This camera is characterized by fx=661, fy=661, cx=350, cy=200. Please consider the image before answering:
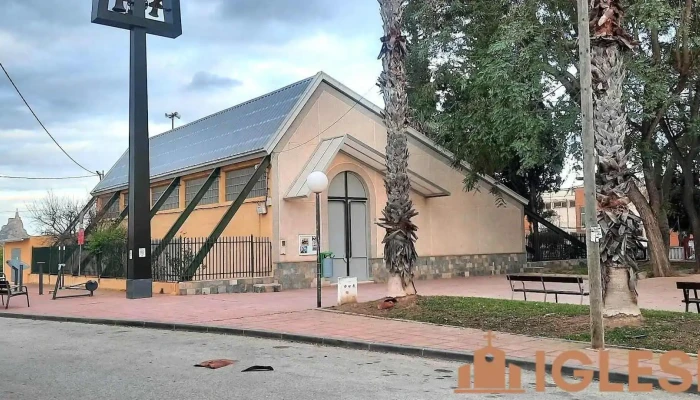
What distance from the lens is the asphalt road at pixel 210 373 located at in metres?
7.37

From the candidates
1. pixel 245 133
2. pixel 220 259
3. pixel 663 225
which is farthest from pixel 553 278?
pixel 245 133

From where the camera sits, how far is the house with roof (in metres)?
22.5

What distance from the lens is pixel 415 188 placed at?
26.0 meters

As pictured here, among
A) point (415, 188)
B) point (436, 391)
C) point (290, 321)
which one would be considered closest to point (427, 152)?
point (415, 188)

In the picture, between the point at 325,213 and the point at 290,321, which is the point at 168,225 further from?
the point at 290,321

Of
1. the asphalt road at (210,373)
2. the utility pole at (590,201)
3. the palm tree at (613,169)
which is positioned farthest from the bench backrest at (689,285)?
the asphalt road at (210,373)

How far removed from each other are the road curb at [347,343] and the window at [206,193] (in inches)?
388

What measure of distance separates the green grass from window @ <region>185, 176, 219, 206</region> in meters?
11.6

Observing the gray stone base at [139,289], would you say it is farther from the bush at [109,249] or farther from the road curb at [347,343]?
the bush at [109,249]

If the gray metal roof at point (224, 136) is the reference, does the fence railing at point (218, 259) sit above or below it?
below

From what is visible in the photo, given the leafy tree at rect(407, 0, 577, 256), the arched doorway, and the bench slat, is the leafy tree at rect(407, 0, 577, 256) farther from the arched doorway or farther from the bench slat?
the bench slat

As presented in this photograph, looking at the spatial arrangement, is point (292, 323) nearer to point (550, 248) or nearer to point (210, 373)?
point (210, 373)

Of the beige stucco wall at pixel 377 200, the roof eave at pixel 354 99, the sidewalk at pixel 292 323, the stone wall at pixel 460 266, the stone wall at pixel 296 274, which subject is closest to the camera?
the sidewalk at pixel 292 323

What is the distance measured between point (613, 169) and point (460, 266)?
16553mm
